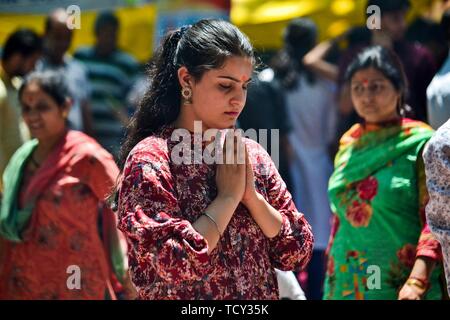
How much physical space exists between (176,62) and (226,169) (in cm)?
43

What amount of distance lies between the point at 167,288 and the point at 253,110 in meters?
3.64

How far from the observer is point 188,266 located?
3.43 meters

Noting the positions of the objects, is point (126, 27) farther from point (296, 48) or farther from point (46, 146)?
point (46, 146)

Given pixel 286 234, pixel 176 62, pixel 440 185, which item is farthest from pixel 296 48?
pixel 286 234

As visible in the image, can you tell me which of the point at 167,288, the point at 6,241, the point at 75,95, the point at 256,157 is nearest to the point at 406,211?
the point at 256,157

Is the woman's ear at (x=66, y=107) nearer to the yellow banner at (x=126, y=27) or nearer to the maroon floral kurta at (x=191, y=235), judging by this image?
the maroon floral kurta at (x=191, y=235)

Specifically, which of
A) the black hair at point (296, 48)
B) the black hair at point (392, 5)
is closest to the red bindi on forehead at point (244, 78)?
the black hair at point (392, 5)

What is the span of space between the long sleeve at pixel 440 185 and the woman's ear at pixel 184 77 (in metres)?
0.92

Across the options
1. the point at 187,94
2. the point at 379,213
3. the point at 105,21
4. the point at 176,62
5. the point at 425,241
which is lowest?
the point at 425,241

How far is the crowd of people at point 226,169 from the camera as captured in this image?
360 centimetres

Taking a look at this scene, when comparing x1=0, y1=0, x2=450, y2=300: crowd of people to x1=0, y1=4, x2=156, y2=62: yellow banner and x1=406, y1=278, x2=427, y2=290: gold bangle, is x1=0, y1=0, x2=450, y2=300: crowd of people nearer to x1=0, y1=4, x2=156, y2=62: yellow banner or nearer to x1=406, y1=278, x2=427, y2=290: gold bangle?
x1=406, y1=278, x2=427, y2=290: gold bangle

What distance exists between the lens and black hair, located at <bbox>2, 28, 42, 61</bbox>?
7.70 meters

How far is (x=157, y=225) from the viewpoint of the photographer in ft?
11.3
